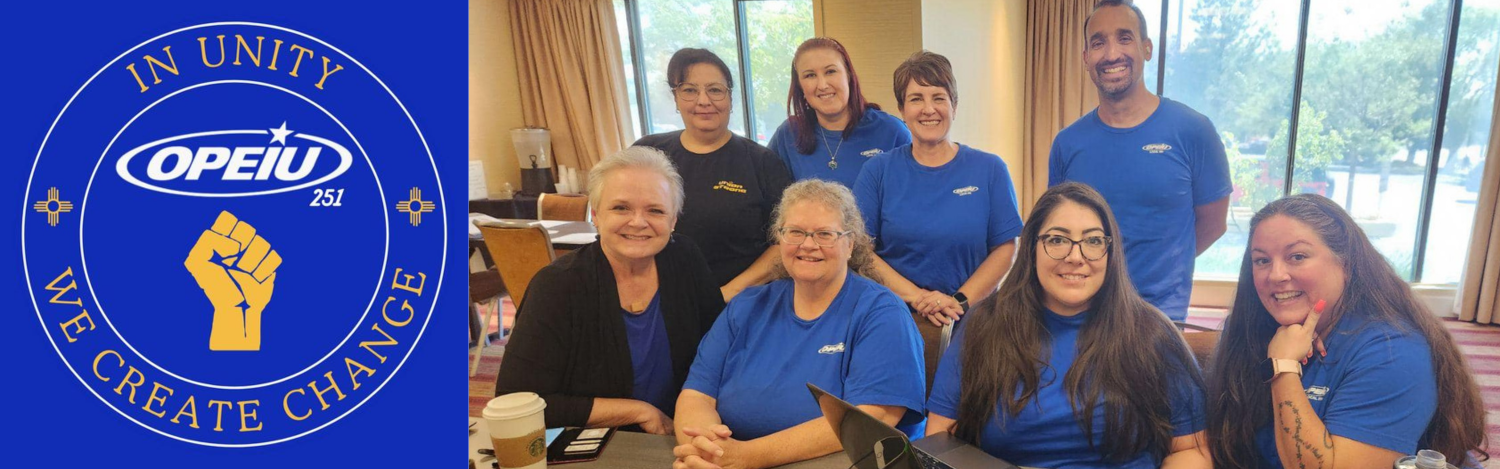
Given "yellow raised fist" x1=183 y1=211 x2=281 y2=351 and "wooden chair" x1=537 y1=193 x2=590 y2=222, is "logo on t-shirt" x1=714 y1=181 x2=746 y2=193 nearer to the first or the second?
"yellow raised fist" x1=183 y1=211 x2=281 y2=351

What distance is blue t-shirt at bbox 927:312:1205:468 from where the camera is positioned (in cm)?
143

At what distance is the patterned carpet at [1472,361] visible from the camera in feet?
11.5

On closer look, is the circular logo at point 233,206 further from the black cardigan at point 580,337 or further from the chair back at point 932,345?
the chair back at point 932,345

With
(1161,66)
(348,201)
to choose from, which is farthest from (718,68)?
(1161,66)

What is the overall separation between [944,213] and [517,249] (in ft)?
Answer: 7.01

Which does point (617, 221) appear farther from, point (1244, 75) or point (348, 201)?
point (1244, 75)

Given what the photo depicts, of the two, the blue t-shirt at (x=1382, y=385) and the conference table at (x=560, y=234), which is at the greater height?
the blue t-shirt at (x=1382, y=385)

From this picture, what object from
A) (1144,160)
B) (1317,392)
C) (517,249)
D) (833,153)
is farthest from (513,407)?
(517,249)

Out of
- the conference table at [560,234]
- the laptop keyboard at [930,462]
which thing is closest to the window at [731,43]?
the conference table at [560,234]

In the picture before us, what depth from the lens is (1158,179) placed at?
6.68ft

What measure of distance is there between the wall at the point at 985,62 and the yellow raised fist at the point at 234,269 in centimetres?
297

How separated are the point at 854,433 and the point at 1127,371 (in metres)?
0.64

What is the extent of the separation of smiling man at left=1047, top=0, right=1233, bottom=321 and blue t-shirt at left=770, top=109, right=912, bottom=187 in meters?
0.49

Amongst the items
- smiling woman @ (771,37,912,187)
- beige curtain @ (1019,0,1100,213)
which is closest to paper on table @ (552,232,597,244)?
smiling woman @ (771,37,912,187)
